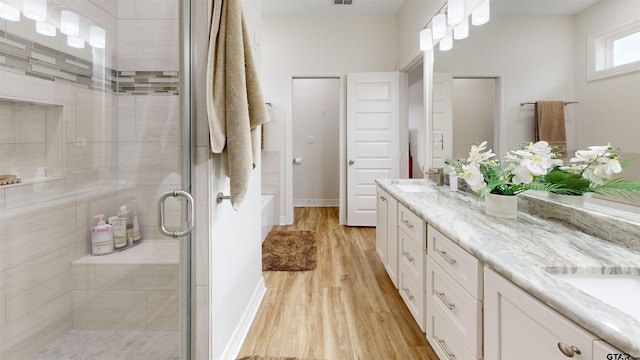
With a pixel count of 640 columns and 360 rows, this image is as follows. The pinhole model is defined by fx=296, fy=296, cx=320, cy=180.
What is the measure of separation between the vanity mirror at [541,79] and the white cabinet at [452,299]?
2.06 ft

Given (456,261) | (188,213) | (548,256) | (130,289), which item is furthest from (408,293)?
(130,289)

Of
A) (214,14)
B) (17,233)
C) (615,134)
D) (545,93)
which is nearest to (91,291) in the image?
(17,233)

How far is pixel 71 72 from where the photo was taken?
0.92 m

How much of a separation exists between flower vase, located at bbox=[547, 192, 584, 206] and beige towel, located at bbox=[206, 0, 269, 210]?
1.45 m

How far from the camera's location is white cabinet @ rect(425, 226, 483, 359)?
1.05 metres

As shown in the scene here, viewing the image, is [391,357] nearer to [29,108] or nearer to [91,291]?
[91,291]

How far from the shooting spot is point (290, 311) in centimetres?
204

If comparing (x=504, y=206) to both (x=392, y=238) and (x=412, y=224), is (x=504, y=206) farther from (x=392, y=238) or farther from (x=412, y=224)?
(x=392, y=238)

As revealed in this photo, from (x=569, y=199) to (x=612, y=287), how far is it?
61 centimetres

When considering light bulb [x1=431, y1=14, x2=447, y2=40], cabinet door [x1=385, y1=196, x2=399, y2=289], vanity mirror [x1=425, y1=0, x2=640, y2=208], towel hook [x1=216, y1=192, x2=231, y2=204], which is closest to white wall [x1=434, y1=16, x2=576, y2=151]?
vanity mirror [x1=425, y1=0, x2=640, y2=208]

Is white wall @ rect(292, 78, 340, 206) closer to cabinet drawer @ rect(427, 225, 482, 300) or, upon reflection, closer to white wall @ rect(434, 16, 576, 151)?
white wall @ rect(434, 16, 576, 151)

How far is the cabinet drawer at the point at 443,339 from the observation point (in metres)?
1.16

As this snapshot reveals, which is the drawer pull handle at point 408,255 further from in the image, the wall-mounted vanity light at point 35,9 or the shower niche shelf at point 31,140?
the wall-mounted vanity light at point 35,9

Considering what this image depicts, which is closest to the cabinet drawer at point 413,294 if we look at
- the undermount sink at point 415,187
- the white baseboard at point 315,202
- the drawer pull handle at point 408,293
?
the drawer pull handle at point 408,293
